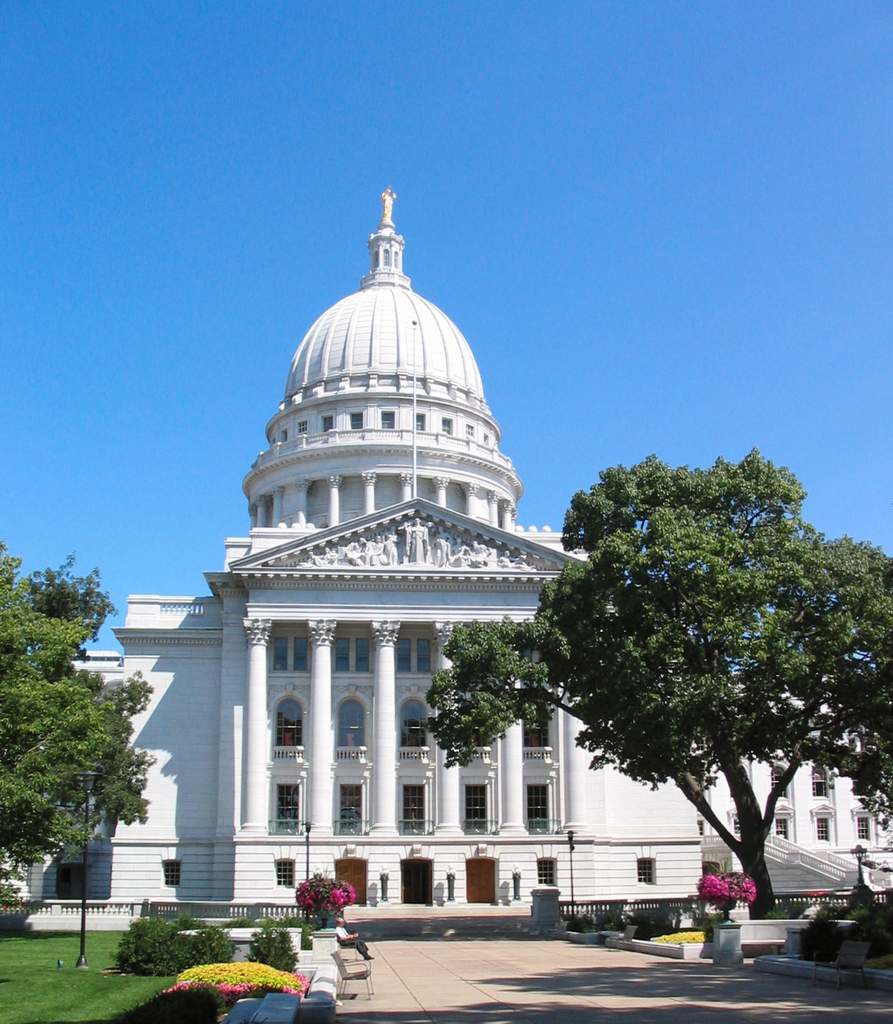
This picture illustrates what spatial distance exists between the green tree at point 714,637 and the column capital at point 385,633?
2342cm

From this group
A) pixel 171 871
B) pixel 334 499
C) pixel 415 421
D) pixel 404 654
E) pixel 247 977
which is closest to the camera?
pixel 247 977

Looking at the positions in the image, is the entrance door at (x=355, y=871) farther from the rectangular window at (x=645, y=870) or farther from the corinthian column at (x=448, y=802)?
the rectangular window at (x=645, y=870)

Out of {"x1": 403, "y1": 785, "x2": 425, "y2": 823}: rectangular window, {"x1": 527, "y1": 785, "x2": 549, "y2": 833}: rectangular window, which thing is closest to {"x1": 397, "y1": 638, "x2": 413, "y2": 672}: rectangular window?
{"x1": 403, "y1": 785, "x2": 425, "y2": 823}: rectangular window

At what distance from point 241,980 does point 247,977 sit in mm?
191

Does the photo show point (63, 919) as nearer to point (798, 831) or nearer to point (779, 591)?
point (779, 591)

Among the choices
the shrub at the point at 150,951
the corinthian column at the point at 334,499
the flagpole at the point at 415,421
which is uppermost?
the flagpole at the point at 415,421

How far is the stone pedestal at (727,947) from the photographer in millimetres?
33606

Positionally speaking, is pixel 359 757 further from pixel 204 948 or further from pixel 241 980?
pixel 241 980

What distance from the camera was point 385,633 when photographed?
7275 cm

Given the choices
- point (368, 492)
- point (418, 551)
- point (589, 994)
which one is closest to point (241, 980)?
point (589, 994)

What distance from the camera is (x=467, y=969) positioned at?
1282 inches

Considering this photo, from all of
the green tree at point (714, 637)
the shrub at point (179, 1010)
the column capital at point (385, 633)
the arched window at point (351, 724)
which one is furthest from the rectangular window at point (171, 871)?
the shrub at point (179, 1010)

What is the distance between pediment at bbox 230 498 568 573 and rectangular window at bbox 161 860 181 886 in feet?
56.0

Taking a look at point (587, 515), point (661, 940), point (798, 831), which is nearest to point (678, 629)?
point (587, 515)
